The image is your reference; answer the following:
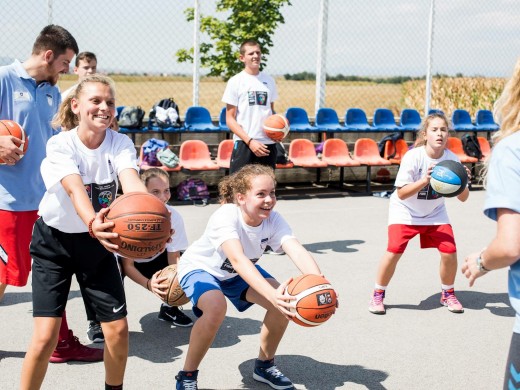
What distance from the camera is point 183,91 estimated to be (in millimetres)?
11969

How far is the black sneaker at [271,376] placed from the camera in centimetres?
395

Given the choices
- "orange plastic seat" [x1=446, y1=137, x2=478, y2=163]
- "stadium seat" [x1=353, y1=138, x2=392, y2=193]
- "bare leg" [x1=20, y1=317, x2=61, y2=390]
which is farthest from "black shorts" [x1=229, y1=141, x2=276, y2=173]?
"orange plastic seat" [x1=446, y1=137, x2=478, y2=163]

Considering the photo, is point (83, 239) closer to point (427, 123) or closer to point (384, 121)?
point (427, 123)

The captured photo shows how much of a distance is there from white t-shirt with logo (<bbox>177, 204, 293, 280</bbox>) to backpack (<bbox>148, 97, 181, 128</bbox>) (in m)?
7.22

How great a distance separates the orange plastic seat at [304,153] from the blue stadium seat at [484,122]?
4330 millimetres

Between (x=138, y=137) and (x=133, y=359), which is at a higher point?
(x=138, y=137)

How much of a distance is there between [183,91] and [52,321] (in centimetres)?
899

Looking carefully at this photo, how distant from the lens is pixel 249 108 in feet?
24.3

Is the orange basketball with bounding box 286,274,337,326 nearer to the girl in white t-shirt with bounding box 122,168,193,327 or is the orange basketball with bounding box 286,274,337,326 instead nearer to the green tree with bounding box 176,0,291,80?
the girl in white t-shirt with bounding box 122,168,193,327

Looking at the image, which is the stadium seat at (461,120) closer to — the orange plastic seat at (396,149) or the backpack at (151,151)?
the orange plastic seat at (396,149)

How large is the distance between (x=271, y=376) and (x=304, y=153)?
805 cm

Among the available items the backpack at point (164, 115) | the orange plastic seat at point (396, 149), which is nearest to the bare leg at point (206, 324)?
the backpack at point (164, 115)

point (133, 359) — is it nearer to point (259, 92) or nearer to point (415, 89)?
point (259, 92)

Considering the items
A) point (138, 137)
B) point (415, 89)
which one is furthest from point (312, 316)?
point (415, 89)
